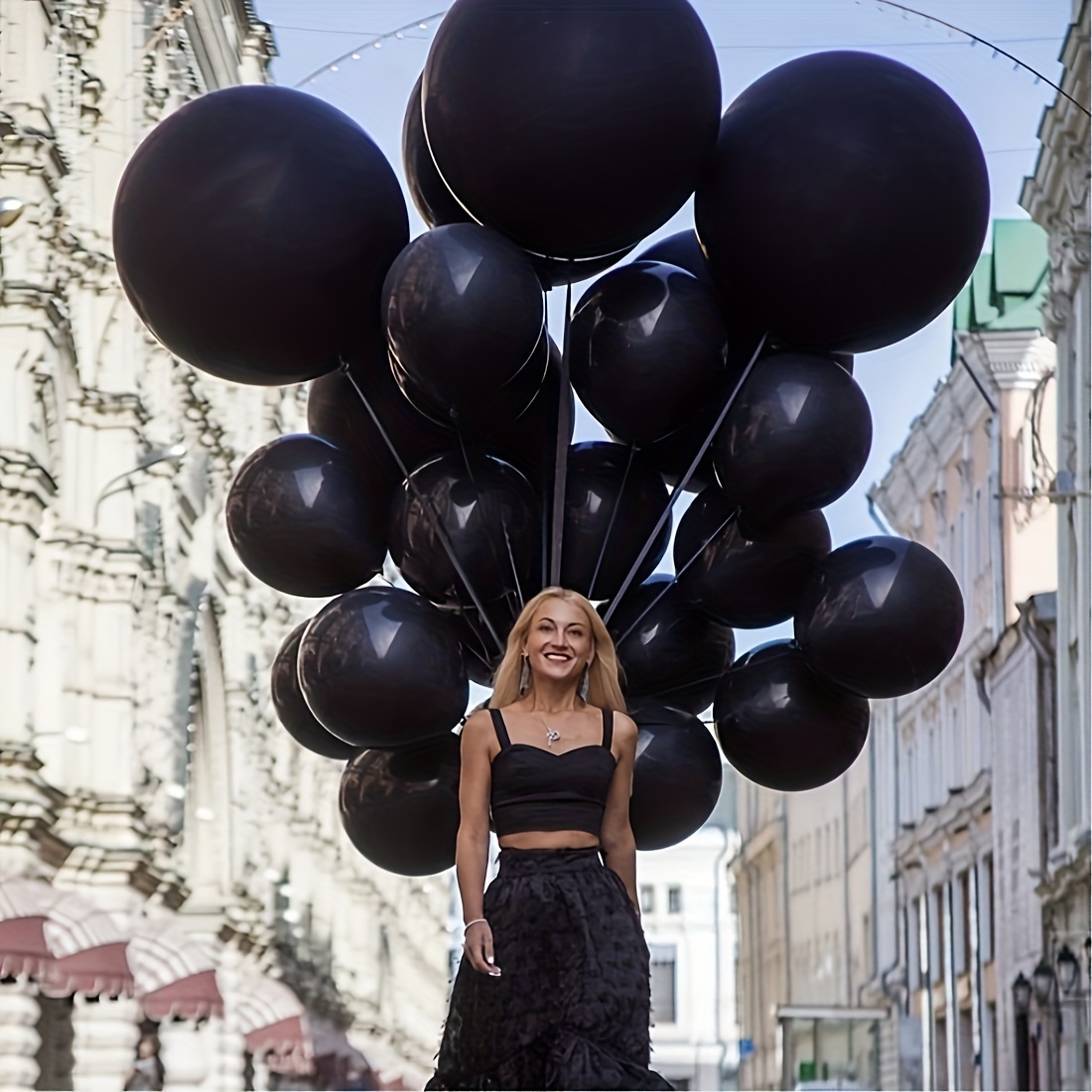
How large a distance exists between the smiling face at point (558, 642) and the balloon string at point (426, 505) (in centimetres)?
108

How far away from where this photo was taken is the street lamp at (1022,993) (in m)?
21.0

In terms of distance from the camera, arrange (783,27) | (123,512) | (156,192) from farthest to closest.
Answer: (123,512), (783,27), (156,192)

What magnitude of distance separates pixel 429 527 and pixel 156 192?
109 centimetres

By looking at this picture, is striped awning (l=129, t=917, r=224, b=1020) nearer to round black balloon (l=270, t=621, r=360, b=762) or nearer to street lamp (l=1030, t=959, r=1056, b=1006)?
street lamp (l=1030, t=959, r=1056, b=1006)

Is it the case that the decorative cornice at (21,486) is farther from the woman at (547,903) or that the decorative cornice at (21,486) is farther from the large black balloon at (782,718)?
the woman at (547,903)

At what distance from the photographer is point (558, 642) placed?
432 cm

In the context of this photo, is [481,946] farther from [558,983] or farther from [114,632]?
[114,632]

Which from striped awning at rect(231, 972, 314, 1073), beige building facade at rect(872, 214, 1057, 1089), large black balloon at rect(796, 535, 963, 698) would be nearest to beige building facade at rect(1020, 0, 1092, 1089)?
beige building facade at rect(872, 214, 1057, 1089)

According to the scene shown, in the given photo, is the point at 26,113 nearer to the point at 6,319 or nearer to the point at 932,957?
the point at 6,319

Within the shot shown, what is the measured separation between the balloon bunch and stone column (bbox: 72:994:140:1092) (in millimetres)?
14098

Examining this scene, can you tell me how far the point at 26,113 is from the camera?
1546cm

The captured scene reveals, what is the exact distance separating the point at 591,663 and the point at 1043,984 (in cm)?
1701

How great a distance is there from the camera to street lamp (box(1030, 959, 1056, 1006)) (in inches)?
797

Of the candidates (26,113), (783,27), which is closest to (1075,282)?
(26,113)
